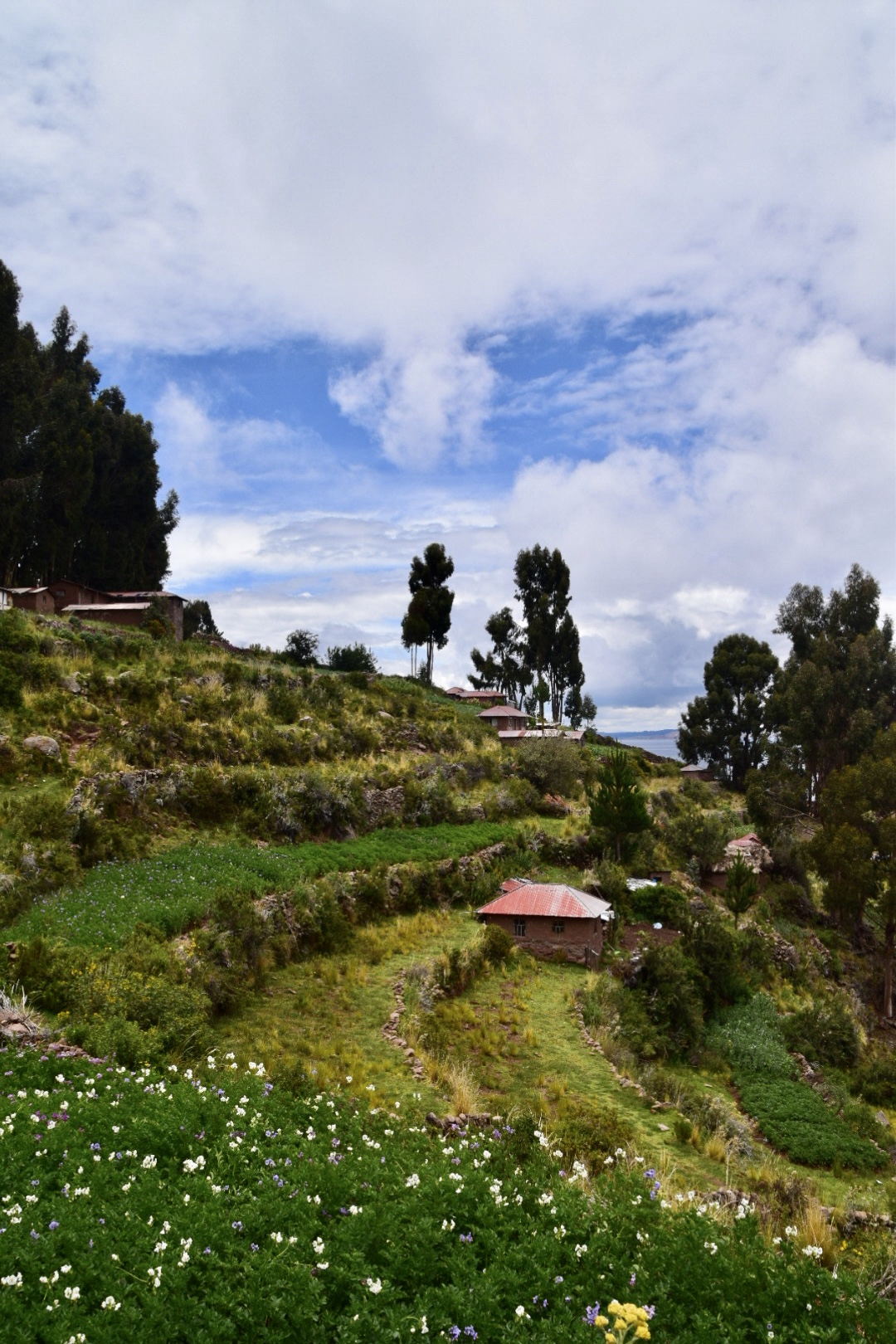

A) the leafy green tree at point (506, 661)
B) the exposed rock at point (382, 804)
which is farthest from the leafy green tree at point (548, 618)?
the exposed rock at point (382, 804)

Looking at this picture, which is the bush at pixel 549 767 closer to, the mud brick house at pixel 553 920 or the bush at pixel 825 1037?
→ the mud brick house at pixel 553 920

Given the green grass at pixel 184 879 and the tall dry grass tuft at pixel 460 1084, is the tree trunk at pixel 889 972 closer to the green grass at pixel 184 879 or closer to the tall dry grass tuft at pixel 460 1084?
the green grass at pixel 184 879

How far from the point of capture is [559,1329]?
472 centimetres

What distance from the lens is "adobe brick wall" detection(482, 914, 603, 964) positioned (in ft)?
73.9

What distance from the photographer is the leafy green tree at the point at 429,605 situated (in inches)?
2719

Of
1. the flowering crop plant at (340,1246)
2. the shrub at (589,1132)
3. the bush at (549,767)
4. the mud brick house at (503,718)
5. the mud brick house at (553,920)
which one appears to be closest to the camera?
the flowering crop plant at (340,1246)

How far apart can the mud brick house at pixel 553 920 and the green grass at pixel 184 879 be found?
397 cm

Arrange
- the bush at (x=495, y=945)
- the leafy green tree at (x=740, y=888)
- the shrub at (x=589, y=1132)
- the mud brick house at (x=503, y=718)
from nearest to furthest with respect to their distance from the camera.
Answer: the shrub at (x=589, y=1132)
the bush at (x=495, y=945)
the leafy green tree at (x=740, y=888)
the mud brick house at (x=503, y=718)

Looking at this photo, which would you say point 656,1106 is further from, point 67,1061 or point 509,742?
point 509,742

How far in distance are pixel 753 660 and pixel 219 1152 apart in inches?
2931

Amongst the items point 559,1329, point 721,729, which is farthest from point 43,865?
point 721,729

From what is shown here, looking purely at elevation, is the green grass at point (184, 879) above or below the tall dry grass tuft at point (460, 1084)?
above

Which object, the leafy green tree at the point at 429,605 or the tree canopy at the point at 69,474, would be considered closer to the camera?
the tree canopy at the point at 69,474

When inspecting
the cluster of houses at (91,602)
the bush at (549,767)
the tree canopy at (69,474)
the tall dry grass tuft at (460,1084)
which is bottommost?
the tall dry grass tuft at (460,1084)
